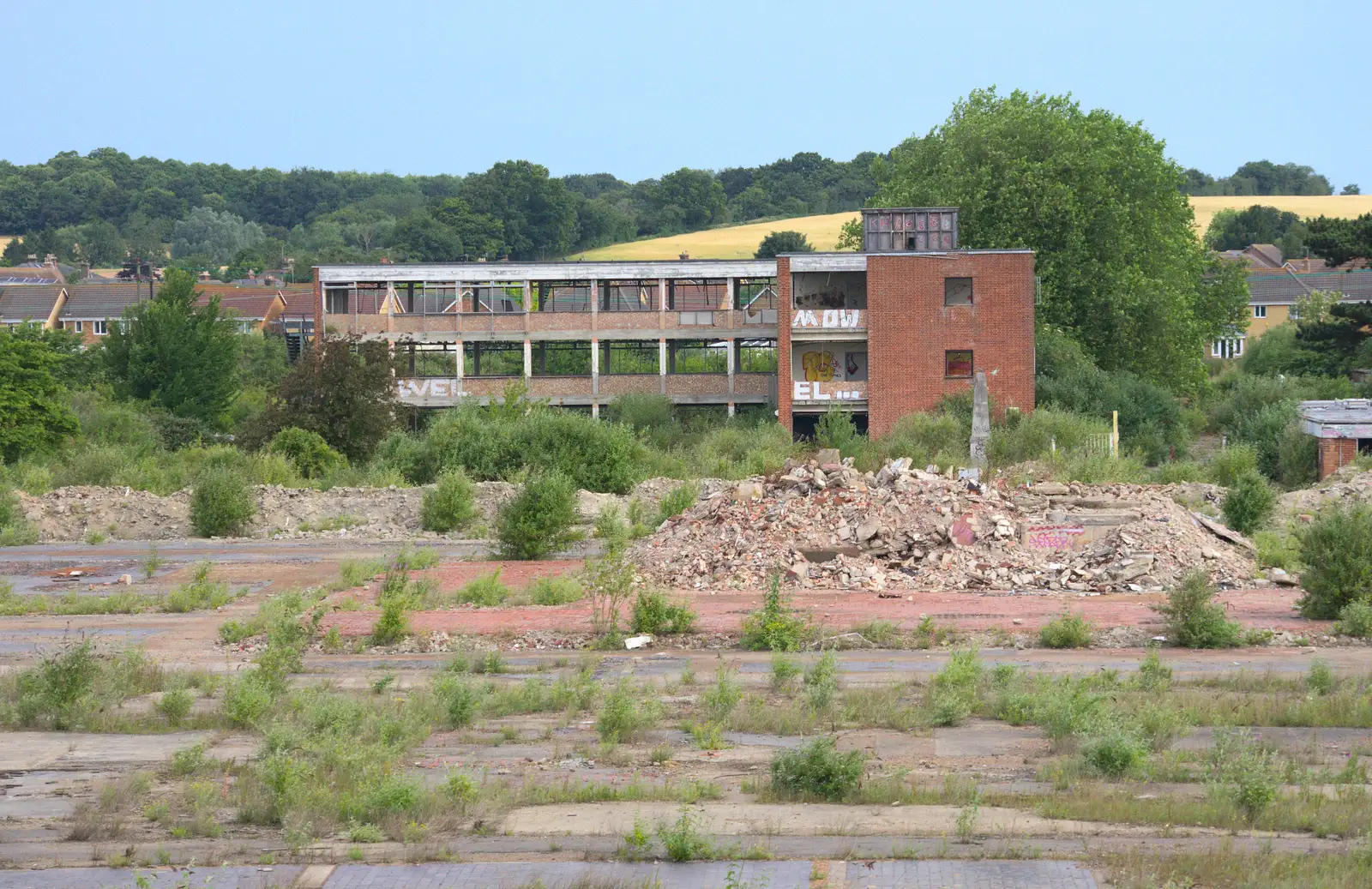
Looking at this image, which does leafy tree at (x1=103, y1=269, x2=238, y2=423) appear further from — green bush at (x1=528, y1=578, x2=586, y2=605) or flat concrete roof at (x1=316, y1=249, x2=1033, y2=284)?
green bush at (x1=528, y1=578, x2=586, y2=605)

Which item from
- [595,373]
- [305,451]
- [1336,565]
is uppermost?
[595,373]

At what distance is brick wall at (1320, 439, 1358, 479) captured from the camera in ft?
136

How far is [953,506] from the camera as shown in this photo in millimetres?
26500

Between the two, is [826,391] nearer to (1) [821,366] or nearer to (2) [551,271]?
(1) [821,366]

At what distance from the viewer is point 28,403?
44.2 metres

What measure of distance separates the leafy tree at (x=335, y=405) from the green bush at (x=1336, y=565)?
102 ft

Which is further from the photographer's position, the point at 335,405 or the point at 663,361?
the point at 663,361

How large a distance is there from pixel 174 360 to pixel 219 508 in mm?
29795

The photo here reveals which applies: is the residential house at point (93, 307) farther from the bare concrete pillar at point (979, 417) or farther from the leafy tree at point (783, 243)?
the bare concrete pillar at point (979, 417)

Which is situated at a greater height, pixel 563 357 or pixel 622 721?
pixel 563 357

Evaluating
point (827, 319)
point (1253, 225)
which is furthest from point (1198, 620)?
point (1253, 225)

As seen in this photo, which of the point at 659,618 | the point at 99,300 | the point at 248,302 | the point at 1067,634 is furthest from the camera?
the point at 248,302

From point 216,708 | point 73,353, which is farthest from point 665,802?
point 73,353

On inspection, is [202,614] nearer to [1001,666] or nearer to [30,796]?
[30,796]
